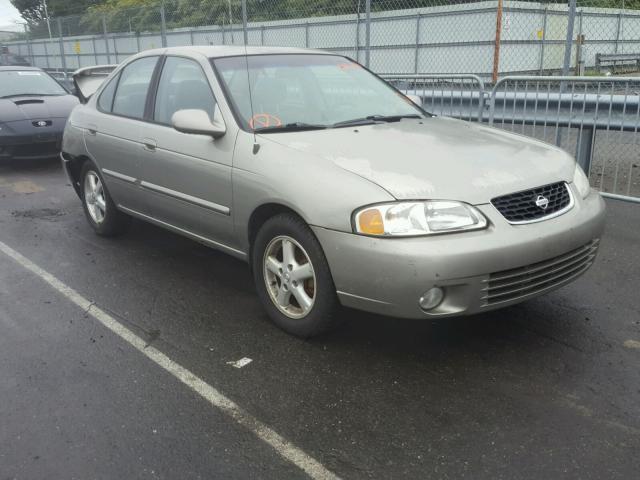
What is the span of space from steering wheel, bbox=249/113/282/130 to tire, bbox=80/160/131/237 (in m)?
2.08

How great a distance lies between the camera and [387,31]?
632 inches

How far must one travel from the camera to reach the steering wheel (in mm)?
4052

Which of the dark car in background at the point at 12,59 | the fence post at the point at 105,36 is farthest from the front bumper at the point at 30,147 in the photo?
the dark car in background at the point at 12,59

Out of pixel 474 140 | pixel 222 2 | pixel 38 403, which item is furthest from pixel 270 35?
pixel 38 403

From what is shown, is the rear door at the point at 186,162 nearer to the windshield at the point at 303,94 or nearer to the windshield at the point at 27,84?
the windshield at the point at 303,94

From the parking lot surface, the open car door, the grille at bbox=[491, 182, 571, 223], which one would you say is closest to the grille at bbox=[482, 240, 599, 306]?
the grille at bbox=[491, 182, 571, 223]

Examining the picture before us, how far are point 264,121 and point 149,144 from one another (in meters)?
1.11

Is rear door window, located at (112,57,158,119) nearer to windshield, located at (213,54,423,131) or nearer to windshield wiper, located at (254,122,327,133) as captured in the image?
windshield, located at (213,54,423,131)

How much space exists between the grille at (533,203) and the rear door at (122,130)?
283cm

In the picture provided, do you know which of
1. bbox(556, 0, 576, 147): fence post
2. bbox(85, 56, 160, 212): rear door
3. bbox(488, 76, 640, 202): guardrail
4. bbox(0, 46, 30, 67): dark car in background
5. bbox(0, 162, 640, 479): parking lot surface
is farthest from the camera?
bbox(0, 46, 30, 67): dark car in background

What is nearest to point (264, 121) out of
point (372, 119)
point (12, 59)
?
point (372, 119)

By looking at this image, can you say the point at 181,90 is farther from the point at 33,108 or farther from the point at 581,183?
the point at 33,108

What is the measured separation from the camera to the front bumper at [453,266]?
10.2ft

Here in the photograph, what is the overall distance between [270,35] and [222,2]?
1.39 metres
